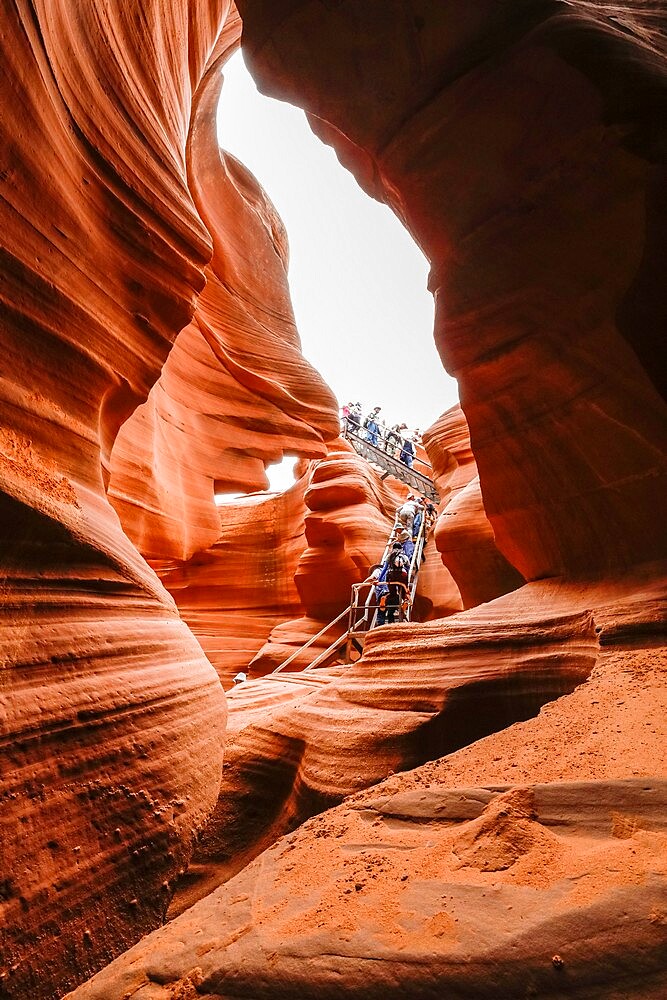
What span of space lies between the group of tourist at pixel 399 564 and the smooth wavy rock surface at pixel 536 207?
593cm

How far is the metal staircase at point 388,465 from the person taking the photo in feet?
53.1

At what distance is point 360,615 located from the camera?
11648 millimetres

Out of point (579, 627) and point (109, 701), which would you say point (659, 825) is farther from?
point (109, 701)

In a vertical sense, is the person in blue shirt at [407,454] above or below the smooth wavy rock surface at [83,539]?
above

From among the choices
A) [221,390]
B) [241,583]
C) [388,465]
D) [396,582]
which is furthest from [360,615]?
[388,465]

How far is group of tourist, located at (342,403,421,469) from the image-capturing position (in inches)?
694

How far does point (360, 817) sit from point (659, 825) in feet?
3.18

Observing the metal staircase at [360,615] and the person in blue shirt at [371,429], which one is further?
the person in blue shirt at [371,429]

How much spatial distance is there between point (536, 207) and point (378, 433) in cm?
1513

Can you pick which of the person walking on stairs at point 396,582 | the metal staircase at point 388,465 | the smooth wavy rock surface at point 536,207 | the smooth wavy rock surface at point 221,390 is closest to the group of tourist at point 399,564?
the person walking on stairs at point 396,582

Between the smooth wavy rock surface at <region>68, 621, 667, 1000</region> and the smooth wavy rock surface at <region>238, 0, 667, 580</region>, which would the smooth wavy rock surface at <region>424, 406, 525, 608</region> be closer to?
the smooth wavy rock surface at <region>238, 0, 667, 580</region>

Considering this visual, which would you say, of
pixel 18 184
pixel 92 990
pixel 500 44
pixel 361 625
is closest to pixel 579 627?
pixel 92 990

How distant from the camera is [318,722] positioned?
309 centimetres

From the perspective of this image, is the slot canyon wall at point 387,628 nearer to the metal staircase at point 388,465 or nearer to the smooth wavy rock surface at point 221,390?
the smooth wavy rock surface at point 221,390
